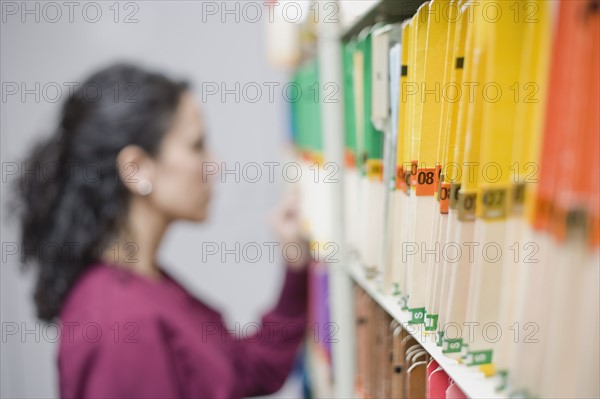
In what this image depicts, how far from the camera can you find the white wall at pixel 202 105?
1.92 meters

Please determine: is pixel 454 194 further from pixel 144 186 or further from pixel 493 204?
pixel 144 186

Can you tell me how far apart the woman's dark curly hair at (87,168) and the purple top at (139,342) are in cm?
9

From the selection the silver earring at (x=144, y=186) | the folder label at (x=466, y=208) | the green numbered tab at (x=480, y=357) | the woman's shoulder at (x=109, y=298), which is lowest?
the woman's shoulder at (x=109, y=298)

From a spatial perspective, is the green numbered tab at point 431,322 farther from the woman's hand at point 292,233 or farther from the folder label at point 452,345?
the woman's hand at point 292,233

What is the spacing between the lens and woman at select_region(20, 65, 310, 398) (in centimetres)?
103

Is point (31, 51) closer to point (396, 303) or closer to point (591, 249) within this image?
point (396, 303)

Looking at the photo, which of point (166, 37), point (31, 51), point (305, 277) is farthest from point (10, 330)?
point (166, 37)

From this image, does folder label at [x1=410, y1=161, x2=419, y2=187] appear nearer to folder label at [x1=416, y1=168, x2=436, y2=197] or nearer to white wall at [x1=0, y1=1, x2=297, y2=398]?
folder label at [x1=416, y1=168, x2=436, y2=197]

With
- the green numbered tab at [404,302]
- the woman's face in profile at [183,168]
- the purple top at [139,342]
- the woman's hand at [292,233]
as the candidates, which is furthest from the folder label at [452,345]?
the woman's hand at [292,233]

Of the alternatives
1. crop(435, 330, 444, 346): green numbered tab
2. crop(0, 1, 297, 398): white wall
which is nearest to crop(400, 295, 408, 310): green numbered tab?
crop(435, 330, 444, 346): green numbered tab

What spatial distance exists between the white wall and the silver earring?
0.88 meters

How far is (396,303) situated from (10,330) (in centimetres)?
191

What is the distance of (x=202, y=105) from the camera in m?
2.15

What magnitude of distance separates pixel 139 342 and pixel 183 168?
1.55 ft
